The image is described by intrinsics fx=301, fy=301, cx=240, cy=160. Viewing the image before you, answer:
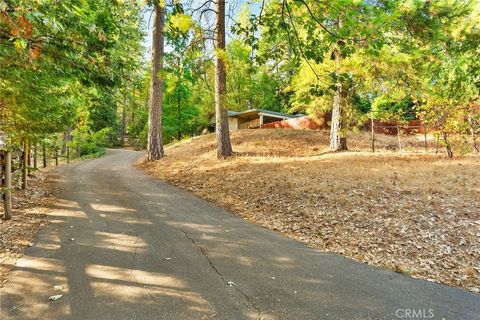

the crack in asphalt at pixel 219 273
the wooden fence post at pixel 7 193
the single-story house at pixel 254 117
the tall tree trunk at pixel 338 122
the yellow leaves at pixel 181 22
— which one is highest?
the single-story house at pixel 254 117

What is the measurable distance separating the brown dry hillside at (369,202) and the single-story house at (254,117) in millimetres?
20838

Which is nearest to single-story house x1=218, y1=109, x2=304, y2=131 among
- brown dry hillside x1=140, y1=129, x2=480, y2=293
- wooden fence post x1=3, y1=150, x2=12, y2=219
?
brown dry hillside x1=140, y1=129, x2=480, y2=293

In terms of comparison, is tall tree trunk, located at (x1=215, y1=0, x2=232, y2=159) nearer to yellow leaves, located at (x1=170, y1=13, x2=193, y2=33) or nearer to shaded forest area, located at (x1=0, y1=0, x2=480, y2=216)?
shaded forest area, located at (x1=0, y1=0, x2=480, y2=216)

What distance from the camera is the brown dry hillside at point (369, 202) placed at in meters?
4.98

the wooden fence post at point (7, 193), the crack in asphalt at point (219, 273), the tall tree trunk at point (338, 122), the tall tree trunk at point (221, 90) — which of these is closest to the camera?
the crack in asphalt at point (219, 273)

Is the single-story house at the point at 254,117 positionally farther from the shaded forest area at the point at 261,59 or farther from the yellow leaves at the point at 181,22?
the yellow leaves at the point at 181,22

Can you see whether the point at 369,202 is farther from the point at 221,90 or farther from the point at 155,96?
the point at 155,96

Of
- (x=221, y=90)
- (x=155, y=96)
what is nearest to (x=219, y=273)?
(x=221, y=90)

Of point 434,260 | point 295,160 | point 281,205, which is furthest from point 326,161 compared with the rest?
point 434,260

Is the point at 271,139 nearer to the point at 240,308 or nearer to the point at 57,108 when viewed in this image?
the point at 57,108

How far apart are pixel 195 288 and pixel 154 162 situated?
35.7 feet

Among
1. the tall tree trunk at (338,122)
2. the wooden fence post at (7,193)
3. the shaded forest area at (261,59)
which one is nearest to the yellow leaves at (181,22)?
the shaded forest area at (261,59)

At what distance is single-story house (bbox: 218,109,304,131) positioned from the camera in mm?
32194

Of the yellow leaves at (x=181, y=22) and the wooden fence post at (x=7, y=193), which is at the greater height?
the yellow leaves at (x=181, y=22)
